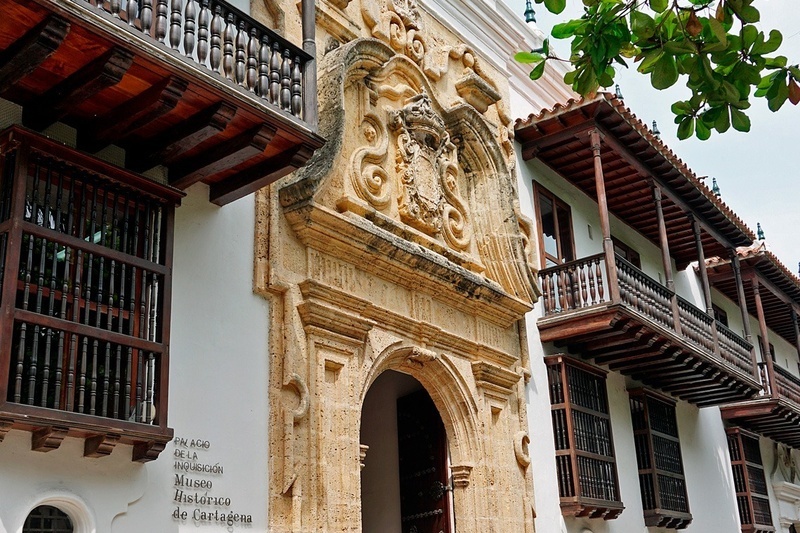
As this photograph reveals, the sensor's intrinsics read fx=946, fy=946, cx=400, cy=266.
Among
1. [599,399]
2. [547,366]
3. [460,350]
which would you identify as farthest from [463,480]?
[599,399]

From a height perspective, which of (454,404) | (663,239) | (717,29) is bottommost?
(454,404)

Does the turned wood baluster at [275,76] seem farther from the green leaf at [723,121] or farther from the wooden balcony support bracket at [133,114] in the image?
the green leaf at [723,121]

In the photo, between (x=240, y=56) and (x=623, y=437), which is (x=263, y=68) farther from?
(x=623, y=437)

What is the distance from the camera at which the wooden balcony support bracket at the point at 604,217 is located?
11836 millimetres

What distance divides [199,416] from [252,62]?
2820 mm

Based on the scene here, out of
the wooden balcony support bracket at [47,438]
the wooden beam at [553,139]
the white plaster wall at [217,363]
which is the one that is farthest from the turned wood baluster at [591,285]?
Answer: the wooden balcony support bracket at [47,438]

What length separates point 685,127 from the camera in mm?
5074

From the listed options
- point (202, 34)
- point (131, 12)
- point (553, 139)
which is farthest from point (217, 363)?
point (553, 139)

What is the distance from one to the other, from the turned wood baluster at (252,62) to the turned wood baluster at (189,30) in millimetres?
551

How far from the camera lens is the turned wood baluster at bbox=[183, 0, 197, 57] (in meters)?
6.82

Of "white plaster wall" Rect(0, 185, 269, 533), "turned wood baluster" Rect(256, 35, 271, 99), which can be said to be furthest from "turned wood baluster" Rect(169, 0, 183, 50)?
"white plaster wall" Rect(0, 185, 269, 533)

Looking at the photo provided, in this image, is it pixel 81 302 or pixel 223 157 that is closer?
pixel 81 302

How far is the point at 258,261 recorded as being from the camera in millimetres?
8516

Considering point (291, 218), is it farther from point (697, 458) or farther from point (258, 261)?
point (697, 458)
